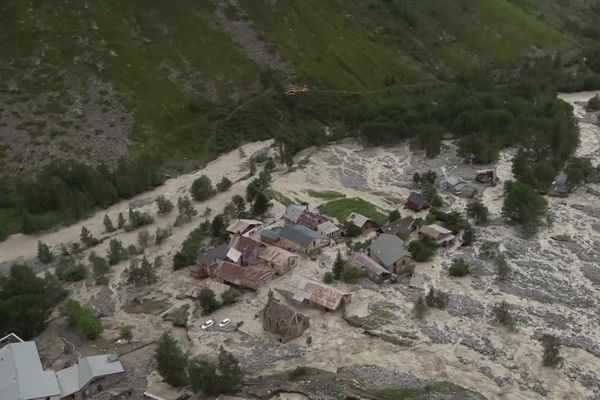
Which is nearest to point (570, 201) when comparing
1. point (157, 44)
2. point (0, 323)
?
point (0, 323)

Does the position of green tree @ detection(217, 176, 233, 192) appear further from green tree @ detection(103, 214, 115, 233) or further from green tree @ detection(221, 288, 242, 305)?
green tree @ detection(221, 288, 242, 305)

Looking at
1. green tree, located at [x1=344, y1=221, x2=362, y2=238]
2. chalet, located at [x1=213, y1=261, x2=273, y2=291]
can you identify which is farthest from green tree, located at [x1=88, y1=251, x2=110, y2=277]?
green tree, located at [x1=344, y1=221, x2=362, y2=238]

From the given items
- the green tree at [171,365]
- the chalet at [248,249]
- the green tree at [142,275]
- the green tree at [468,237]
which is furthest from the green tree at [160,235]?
the green tree at [468,237]

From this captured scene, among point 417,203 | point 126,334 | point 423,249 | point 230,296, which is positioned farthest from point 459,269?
point 126,334

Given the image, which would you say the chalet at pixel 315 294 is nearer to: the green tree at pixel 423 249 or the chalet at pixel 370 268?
the chalet at pixel 370 268

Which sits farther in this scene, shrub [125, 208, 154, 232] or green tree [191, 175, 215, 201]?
green tree [191, 175, 215, 201]

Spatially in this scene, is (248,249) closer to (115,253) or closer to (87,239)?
(115,253)
